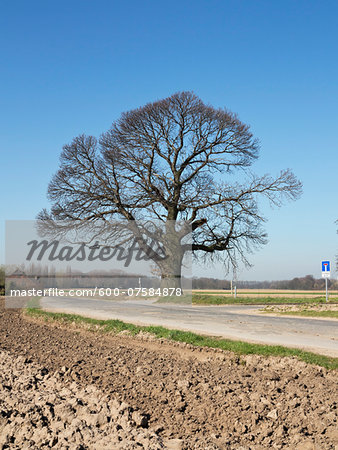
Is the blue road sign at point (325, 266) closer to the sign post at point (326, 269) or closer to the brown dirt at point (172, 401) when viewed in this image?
the sign post at point (326, 269)

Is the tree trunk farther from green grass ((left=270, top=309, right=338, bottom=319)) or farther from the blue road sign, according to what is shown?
green grass ((left=270, top=309, right=338, bottom=319))

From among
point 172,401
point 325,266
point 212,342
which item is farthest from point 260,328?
point 325,266

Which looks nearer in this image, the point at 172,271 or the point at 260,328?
the point at 260,328

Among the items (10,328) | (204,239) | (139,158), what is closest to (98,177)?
(139,158)

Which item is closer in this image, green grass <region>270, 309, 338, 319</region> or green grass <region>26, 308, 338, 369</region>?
green grass <region>26, 308, 338, 369</region>

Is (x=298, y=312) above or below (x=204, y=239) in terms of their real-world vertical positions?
below

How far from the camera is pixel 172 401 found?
639 cm

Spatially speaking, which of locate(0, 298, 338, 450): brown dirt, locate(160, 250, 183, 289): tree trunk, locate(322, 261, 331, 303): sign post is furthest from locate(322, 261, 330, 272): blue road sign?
locate(0, 298, 338, 450): brown dirt

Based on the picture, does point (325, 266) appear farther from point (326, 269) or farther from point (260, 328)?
point (260, 328)

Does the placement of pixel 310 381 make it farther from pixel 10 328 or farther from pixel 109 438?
pixel 10 328

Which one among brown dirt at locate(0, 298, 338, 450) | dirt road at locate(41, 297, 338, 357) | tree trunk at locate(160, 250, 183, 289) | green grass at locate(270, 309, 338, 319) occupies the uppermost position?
tree trunk at locate(160, 250, 183, 289)

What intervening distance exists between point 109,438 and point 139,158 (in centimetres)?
2401

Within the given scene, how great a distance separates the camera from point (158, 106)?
1084 inches

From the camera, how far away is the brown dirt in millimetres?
5070
